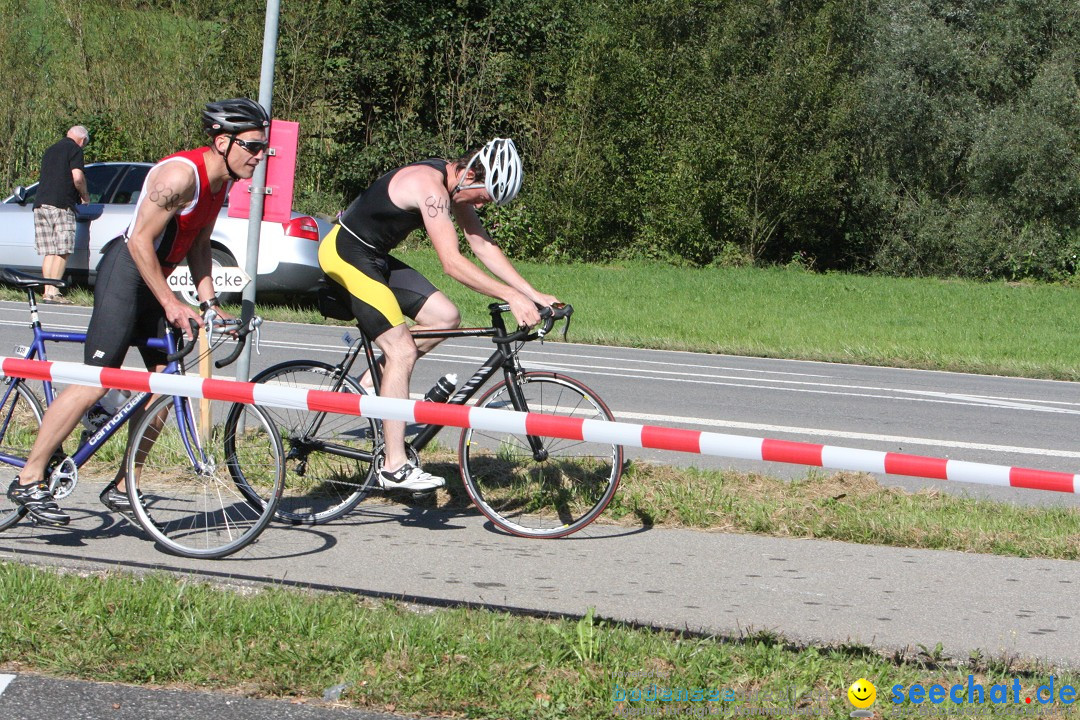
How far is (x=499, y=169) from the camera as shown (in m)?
5.81

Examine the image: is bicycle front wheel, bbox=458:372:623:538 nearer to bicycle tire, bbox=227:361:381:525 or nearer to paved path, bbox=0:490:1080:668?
paved path, bbox=0:490:1080:668

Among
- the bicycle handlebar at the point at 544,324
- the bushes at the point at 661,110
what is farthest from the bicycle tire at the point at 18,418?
the bushes at the point at 661,110

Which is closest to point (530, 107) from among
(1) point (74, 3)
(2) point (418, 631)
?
(1) point (74, 3)

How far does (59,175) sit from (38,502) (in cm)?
994

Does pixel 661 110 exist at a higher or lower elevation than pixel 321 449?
higher

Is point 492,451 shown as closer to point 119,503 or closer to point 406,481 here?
point 406,481

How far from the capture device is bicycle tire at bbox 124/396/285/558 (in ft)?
17.3

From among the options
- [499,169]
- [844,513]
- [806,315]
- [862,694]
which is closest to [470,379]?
[499,169]

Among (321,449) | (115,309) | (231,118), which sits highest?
(231,118)

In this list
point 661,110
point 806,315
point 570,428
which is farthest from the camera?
point 661,110

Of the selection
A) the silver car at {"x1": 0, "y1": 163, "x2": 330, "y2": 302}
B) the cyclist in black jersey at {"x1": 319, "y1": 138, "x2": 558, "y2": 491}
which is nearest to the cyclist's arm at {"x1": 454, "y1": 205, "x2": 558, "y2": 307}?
the cyclist in black jersey at {"x1": 319, "y1": 138, "x2": 558, "y2": 491}

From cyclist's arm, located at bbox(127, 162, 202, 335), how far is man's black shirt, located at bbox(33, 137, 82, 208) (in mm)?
9952

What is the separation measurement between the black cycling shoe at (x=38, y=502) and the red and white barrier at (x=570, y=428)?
1.91 ft

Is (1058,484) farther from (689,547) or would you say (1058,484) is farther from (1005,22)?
(1005,22)
